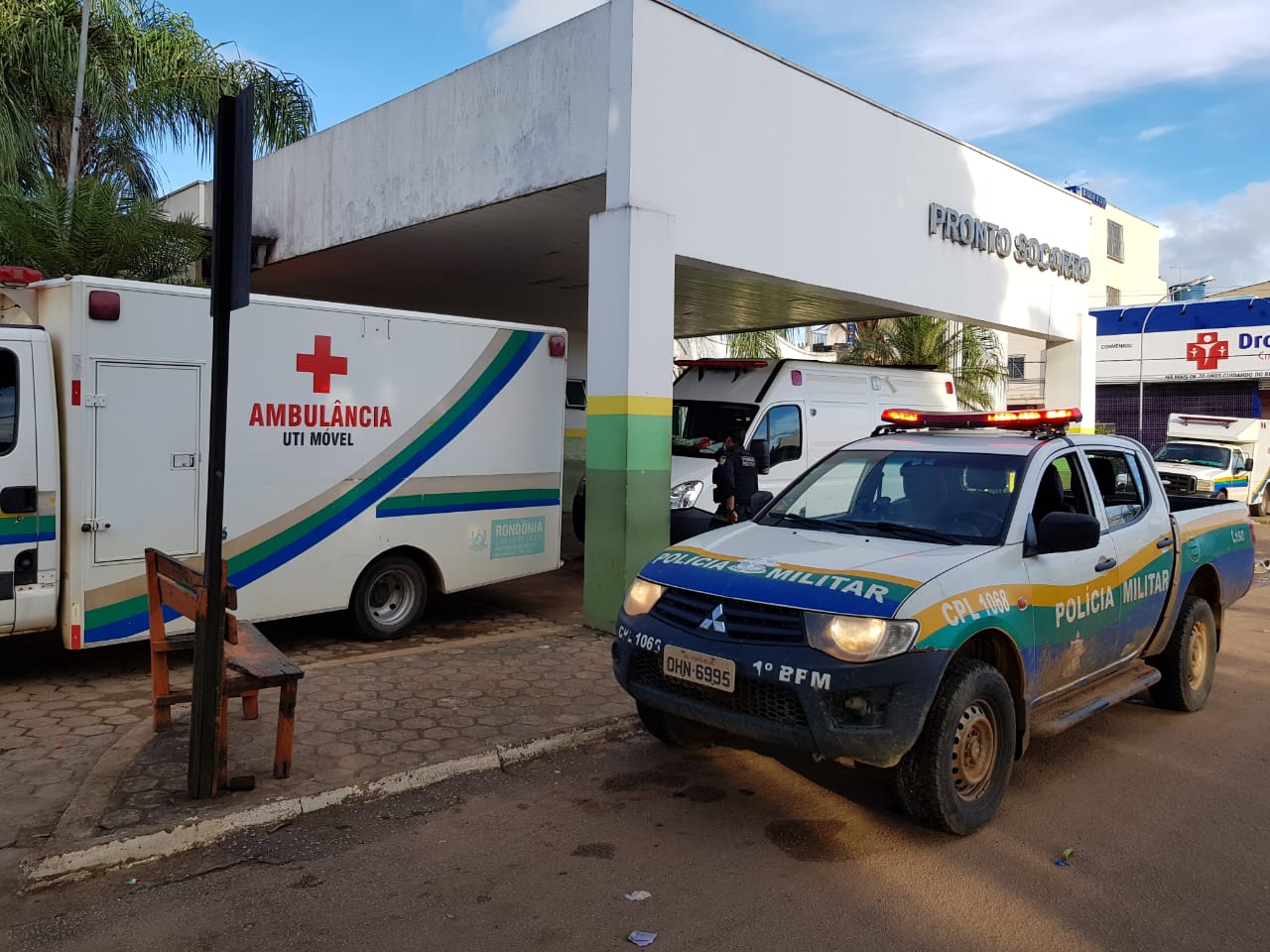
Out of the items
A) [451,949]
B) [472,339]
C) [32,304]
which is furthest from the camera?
[472,339]

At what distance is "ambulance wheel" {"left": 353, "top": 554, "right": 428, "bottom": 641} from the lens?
314 inches

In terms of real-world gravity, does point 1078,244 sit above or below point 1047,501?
above

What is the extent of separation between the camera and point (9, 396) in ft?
20.5

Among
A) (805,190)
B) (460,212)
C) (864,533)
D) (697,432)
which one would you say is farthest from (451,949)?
(697,432)

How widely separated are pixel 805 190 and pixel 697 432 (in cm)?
344

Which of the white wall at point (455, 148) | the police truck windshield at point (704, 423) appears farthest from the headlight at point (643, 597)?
the police truck windshield at point (704, 423)

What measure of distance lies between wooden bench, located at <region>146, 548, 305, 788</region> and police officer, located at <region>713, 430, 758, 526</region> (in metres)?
6.03

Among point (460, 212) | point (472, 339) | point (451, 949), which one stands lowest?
point (451, 949)

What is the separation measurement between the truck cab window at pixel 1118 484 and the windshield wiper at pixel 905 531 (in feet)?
4.54

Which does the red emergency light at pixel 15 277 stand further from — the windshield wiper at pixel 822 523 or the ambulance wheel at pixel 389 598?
the windshield wiper at pixel 822 523

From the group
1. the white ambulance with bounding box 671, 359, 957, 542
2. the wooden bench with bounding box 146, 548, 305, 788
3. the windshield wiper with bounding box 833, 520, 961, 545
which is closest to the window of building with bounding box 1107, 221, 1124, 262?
the white ambulance with bounding box 671, 359, 957, 542

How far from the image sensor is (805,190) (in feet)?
33.2

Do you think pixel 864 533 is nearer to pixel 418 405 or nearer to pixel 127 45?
pixel 418 405

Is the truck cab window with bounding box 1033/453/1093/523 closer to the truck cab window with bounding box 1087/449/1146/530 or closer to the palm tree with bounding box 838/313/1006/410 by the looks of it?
the truck cab window with bounding box 1087/449/1146/530
